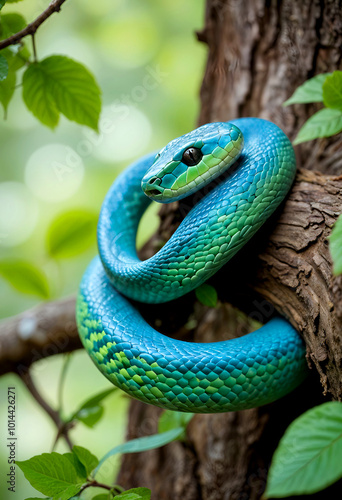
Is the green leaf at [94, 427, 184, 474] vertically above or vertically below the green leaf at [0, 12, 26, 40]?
below

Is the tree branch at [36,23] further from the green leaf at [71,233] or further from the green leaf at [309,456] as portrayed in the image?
the green leaf at [309,456]

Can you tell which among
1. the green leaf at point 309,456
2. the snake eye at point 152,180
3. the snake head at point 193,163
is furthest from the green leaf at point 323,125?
the green leaf at point 309,456

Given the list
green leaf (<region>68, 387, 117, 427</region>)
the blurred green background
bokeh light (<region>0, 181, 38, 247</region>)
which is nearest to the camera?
green leaf (<region>68, 387, 117, 427</region>)

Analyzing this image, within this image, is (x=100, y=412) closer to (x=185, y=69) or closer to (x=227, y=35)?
(x=227, y=35)

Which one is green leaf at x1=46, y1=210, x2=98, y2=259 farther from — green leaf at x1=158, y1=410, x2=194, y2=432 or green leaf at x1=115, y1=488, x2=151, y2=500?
green leaf at x1=115, y1=488, x2=151, y2=500

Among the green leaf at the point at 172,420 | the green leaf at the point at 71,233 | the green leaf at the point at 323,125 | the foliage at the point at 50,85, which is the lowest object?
the green leaf at the point at 172,420

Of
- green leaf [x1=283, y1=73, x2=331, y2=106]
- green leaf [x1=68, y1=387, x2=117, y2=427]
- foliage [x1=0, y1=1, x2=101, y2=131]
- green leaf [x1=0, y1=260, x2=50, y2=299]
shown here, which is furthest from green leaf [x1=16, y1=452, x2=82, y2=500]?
green leaf [x1=283, y1=73, x2=331, y2=106]
